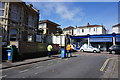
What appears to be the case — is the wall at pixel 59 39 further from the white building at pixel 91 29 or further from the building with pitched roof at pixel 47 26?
the white building at pixel 91 29

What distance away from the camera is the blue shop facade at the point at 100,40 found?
111ft

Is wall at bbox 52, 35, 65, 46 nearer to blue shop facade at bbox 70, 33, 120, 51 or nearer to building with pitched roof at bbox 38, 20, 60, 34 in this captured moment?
building with pitched roof at bbox 38, 20, 60, 34

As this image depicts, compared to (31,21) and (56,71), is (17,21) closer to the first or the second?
(31,21)

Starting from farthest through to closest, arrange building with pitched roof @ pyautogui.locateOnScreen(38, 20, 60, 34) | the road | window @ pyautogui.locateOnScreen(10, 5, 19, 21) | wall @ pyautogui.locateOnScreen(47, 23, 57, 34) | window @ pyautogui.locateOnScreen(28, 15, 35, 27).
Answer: wall @ pyautogui.locateOnScreen(47, 23, 57, 34), building with pitched roof @ pyautogui.locateOnScreen(38, 20, 60, 34), window @ pyautogui.locateOnScreen(28, 15, 35, 27), window @ pyautogui.locateOnScreen(10, 5, 19, 21), the road

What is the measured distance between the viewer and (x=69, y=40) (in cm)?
3906

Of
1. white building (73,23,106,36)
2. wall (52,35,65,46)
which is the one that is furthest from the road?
white building (73,23,106,36)

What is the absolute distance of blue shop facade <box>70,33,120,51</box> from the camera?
33906 mm

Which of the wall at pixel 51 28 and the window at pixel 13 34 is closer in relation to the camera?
the window at pixel 13 34

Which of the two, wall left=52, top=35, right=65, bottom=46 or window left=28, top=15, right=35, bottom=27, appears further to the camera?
wall left=52, top=35, right=65, bottom=46

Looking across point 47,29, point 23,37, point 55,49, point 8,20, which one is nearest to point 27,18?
point 23,37

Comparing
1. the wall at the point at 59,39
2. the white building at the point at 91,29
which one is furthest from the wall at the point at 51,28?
the white building at the point at 91,29

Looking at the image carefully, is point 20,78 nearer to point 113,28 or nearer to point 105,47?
point 105,47

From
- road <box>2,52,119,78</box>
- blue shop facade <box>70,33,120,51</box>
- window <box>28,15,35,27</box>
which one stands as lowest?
road <box>2,52,119,78</box>

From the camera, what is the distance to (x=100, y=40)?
35.8 m
